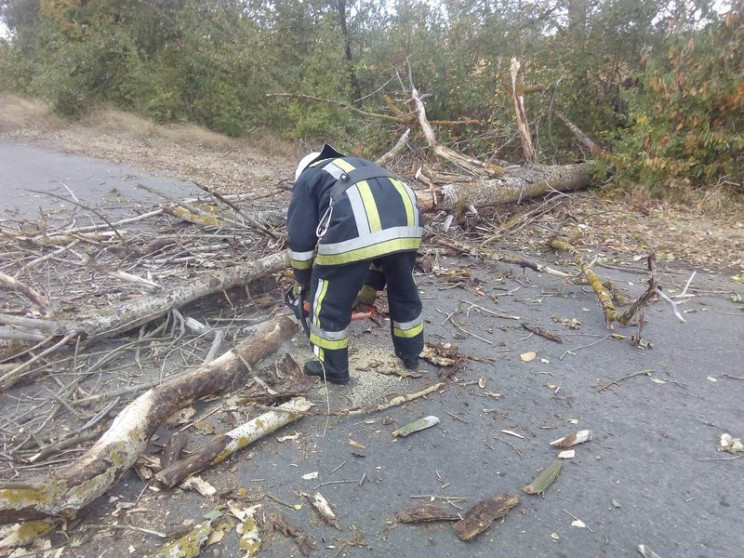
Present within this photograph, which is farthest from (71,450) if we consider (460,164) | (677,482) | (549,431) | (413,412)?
(460,164)

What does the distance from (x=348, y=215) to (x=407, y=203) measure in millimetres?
375

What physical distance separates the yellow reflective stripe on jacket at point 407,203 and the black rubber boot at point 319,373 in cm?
99

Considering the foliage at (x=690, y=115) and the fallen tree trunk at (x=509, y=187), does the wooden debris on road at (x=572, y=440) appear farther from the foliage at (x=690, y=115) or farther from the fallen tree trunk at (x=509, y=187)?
the foliage at (x=690, y=115)

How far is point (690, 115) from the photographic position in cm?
756

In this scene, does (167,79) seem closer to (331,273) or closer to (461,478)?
(331,273)

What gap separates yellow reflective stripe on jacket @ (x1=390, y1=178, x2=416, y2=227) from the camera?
3049 millimetres

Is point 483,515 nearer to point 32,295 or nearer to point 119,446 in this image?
point 119,446

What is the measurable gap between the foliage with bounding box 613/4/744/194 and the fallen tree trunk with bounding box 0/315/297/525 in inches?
260

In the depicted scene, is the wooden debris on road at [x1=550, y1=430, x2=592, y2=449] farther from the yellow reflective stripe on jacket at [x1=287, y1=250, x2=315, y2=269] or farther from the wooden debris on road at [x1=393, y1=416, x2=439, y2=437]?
the yellow reflective stripe on jacket at [x1=287, y1=250, x2=315, y2=269]

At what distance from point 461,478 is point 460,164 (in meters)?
5.65

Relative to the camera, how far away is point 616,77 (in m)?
9.68

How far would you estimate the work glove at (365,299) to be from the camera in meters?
3.64

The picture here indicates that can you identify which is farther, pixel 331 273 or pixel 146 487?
pixel 331 273

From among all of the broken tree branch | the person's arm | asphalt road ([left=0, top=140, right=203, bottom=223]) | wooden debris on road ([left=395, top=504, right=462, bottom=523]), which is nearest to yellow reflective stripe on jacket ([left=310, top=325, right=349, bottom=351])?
the person's arm
